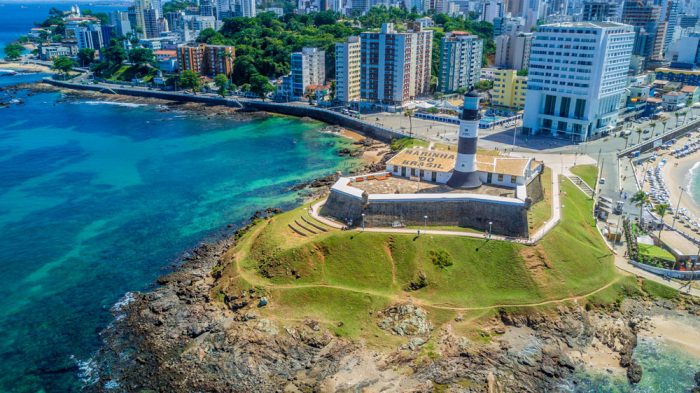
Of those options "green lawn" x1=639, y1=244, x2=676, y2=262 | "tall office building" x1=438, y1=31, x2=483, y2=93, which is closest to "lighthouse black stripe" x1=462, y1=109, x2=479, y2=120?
"green lawn" x1=639, y1=244, x2=676, y2=262

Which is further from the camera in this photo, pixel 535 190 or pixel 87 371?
pixel 535 190

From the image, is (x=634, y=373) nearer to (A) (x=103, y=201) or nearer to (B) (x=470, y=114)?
(B) (x=470, y=114)

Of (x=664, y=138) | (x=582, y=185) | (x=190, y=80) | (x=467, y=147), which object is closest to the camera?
(x=467, y=147)

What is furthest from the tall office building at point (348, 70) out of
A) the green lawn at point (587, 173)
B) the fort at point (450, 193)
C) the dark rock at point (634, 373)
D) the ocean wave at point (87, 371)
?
the dark rock at point (634, 373)

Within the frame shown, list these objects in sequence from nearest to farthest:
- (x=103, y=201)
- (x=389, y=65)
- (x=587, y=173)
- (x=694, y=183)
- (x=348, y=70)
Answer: (x=103, y=201)
(x=587, y=173)
(x=694, y=183)
(x=389, y=65)
(x=348, y=70)

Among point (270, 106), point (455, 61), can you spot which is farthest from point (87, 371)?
point (455, 61)

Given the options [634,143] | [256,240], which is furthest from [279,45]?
[256,240]

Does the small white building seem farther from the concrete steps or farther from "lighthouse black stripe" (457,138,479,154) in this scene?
the concrete steps

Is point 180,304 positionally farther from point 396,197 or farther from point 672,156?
point 672,156
